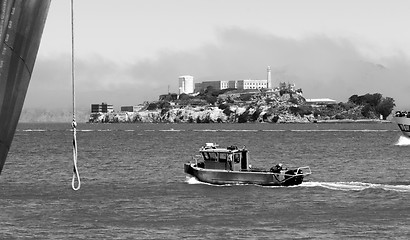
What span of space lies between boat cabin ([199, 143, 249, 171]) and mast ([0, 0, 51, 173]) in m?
51.6

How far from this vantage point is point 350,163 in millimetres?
102125

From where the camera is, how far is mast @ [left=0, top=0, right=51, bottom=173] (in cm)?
827

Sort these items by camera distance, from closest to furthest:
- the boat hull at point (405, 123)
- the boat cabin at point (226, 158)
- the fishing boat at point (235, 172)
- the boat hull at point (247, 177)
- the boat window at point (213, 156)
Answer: the boat hull at point (247, 177) → the fishing boat at point (235, 172) → the boat cabin at point (226, 158) → the boat window at point (213, 156) → the boat hull at point (405, 123)

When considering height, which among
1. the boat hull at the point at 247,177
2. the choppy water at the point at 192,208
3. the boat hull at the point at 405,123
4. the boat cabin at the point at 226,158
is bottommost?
the choppy water at the point at 192,208

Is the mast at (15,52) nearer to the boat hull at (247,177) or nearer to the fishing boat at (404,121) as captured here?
the boat hull at (247,177)

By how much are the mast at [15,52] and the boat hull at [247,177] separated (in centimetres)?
5196

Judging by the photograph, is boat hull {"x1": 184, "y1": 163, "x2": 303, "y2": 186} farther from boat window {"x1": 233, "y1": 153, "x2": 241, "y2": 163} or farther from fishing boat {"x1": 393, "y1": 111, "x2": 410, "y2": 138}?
fishing boat {"x1": 393, "y1": 111, "x2": 410, "y2": 138}

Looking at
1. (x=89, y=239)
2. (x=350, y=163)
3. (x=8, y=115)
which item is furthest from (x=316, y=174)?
(x=8, y=115)

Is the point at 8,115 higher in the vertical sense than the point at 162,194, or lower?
higher

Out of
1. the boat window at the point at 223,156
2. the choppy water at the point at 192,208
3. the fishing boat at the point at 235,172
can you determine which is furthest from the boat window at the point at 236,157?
the choppy water at the point at 192,208

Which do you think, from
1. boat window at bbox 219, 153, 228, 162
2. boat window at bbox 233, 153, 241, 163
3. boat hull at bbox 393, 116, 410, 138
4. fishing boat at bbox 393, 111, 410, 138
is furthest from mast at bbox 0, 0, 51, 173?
boat hull at bbox 393, 116, 410, 138

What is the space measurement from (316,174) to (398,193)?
24449 mm

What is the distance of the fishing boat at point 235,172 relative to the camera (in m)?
60.5

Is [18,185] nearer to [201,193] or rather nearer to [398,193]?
[201,193]
